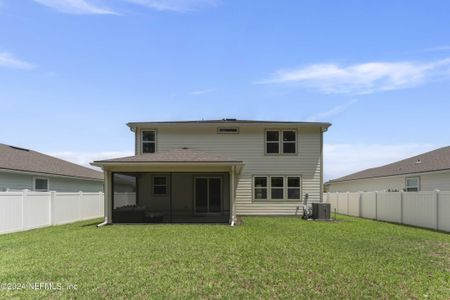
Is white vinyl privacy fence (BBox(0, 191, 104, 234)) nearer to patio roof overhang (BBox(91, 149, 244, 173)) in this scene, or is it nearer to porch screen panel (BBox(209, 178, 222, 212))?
patio roof overhang (BBox(91, 149, 244, 173))

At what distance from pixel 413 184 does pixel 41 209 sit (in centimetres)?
1867

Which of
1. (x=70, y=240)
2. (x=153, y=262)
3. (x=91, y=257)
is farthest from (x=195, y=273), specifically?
(x=70, y=240)

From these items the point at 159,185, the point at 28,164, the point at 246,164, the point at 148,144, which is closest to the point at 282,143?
the point at 246,164

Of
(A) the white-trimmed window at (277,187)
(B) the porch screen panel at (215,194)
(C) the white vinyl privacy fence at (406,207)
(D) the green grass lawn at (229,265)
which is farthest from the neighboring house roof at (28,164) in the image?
(C) the white vinyl privacy fence at (406,207)

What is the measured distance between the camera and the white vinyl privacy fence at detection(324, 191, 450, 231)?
1428 centimetres

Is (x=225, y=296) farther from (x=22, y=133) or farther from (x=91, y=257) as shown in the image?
(x=22, y=133)

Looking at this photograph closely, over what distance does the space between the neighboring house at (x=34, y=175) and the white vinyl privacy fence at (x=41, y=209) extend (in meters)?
1.84

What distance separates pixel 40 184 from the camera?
1992 centimetres

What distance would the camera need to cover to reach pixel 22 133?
23.9 meters

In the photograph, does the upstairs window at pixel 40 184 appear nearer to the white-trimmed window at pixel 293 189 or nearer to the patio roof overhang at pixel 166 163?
the patio roof overhang at pixel 166 163

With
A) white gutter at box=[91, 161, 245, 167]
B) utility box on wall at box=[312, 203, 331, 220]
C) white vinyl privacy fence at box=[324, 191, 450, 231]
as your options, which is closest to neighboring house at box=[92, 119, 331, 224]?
utility box on wall at box=[312, 203, 331, 220]

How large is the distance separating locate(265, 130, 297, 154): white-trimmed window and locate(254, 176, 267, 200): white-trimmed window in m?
1.49

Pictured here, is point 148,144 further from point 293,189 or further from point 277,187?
point 293,189

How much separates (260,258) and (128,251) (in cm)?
315
